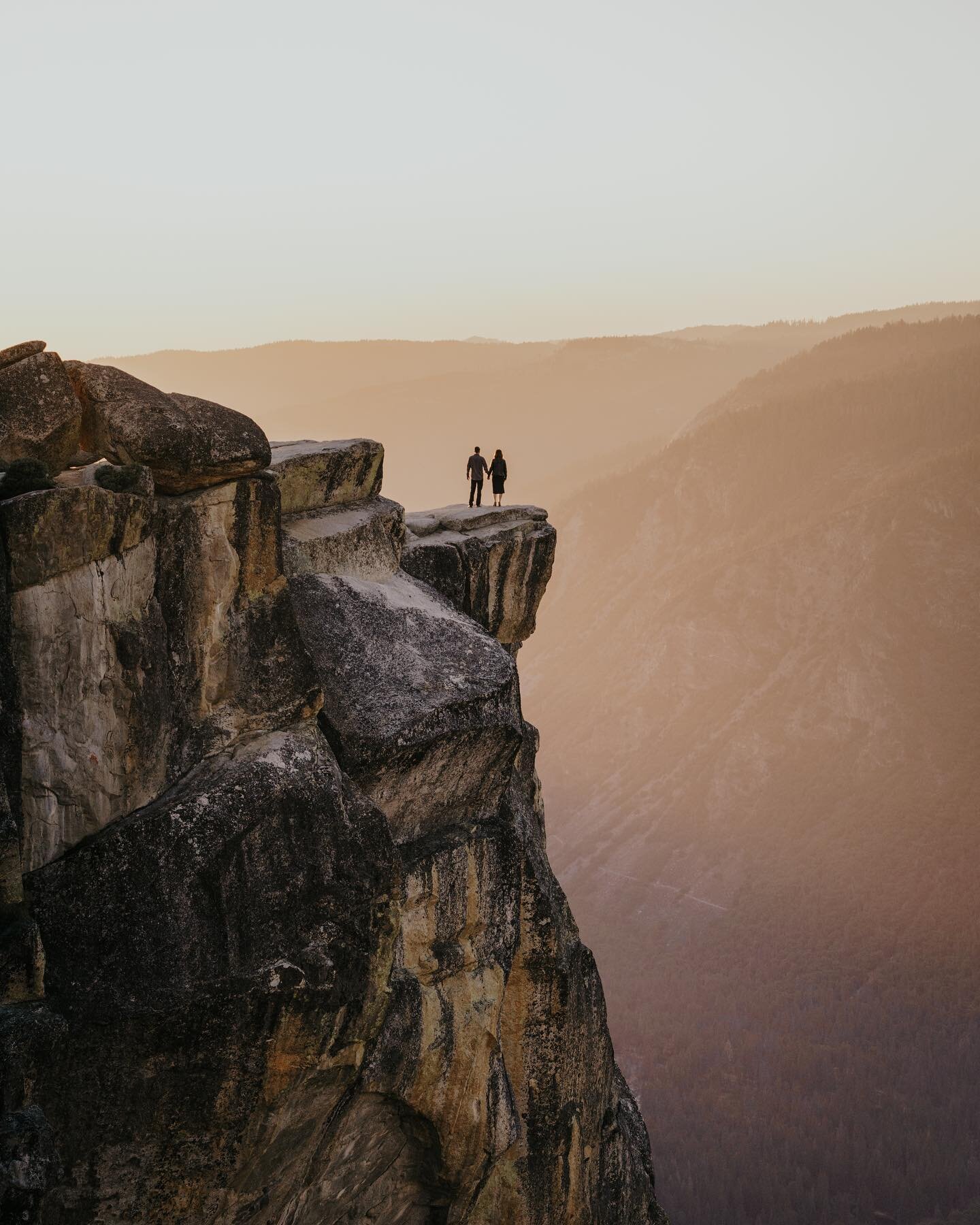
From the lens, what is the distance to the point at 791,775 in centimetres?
10644

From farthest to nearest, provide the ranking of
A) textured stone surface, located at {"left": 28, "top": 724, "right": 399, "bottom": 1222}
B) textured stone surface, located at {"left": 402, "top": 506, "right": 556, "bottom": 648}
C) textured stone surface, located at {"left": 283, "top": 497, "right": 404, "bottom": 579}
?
textured stone surface, located at {"left": 402, "top": 506, "right": 556, "bottom": 648}
textured stone surface, located at {"left": 283, "top": 497, "right": 404, "bottom": 579}
textured stone surface, located at {"left": 28, "top": 724, "right": 399, "bottom": 1222}

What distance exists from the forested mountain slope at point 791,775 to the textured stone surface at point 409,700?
45.7 m

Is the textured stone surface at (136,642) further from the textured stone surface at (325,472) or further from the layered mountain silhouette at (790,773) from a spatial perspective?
the layered mountain silhouette at (790,773)

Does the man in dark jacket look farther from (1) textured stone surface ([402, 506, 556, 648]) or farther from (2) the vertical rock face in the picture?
(2) the vertical rock face

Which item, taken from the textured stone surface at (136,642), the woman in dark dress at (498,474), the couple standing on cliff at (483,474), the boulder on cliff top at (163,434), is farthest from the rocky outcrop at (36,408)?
the woman in dark dress at (498,474)

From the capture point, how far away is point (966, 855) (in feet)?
296

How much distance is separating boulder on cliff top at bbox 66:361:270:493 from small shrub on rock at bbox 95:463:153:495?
549 millimetres

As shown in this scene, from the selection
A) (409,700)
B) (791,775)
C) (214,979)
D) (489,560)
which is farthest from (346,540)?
(791,775)

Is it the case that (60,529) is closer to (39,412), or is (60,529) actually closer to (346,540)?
(39,412)

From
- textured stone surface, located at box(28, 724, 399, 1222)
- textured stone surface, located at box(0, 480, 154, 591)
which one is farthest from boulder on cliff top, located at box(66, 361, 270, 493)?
textured stone surface, located at box(28, 724, 399, 1222)

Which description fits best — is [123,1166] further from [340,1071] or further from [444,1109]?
[444,1109]

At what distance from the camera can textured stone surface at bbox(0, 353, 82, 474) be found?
1681 centimetres

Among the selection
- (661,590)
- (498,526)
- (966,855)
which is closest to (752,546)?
(661,590)

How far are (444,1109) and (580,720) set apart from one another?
10908 centimetres
